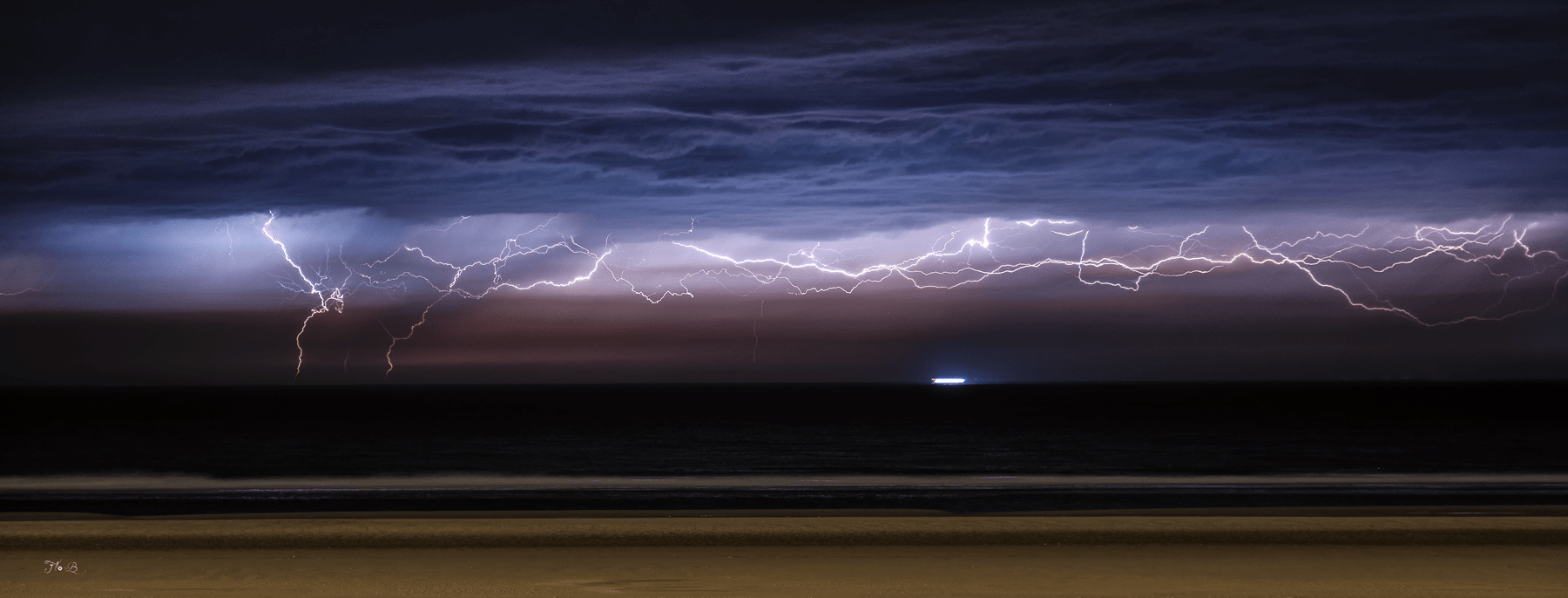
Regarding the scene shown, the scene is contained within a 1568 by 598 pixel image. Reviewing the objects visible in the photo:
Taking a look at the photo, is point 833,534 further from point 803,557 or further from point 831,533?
point 803,557

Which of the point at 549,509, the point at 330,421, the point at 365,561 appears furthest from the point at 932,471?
the point at 330,421

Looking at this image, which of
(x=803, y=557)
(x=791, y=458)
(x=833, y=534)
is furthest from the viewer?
(x=791, y=458)

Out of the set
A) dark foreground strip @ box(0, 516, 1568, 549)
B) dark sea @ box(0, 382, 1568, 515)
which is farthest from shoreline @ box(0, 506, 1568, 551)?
dark sea @ box(0, 382, 1568, 515)

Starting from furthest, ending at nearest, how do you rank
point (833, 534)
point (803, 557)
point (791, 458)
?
point (791, 458) → point (833, 534) → point (803, 557)

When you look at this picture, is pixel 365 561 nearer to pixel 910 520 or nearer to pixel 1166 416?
pixel 910 520

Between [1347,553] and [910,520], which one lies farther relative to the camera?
[910,520]

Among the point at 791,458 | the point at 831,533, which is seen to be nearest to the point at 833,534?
the point at 831,533

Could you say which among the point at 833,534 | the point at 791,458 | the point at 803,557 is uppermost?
the point at 833,534

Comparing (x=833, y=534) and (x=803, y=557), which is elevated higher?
(x=833, y=534)
